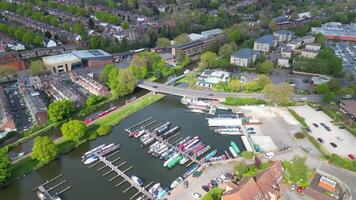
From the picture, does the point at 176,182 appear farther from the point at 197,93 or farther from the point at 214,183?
the point at 197,93

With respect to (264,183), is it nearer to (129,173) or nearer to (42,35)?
(129,173)

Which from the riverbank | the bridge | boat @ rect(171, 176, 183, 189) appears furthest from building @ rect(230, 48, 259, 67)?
boat @ rect(171, 176, 183, 189)

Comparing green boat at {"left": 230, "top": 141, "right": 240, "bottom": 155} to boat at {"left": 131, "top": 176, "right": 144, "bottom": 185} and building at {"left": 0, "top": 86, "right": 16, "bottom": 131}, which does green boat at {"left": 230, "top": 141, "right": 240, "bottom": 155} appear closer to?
boat at {"left": 131, "top": 176, "right": 144, "bottom": 185}

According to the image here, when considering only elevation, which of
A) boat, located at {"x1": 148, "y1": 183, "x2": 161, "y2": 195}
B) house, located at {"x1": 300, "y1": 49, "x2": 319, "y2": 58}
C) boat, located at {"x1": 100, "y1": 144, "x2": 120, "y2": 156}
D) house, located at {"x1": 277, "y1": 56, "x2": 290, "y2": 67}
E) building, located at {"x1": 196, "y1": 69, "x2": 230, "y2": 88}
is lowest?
boat, located at {"x1": 148, "y1": 183, "x2": 161, "y2": 195}

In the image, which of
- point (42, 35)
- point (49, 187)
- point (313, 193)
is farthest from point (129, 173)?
point (42, 35)

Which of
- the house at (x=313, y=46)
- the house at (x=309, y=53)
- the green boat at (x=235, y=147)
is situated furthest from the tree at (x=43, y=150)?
the house at (x=313, y=46)

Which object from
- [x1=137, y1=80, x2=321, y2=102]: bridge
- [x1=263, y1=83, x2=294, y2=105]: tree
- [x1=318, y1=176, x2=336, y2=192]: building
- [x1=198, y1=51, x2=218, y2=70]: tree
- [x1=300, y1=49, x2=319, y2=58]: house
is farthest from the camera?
[x1=300, y1=49, x2=319, y2=58]: house

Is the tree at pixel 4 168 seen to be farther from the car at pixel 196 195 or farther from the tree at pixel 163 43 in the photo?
the tree at pixel 163 43
